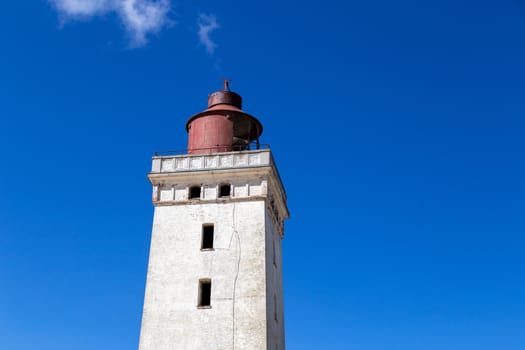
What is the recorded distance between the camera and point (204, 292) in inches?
1195

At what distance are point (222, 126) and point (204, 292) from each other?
9.92 metres

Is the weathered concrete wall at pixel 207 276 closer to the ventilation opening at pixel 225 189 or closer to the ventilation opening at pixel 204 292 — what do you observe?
the ventilation opening at pixel 204 292

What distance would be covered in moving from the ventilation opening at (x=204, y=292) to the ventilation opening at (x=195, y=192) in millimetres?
4702

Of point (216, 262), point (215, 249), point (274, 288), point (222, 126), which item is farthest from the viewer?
point (222, 126)

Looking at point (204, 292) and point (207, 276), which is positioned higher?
point (207, 276)

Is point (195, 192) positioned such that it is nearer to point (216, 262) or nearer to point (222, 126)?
point (216, 262)

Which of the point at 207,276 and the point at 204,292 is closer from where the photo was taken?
the point at 207,276

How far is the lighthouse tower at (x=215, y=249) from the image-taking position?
28.9m

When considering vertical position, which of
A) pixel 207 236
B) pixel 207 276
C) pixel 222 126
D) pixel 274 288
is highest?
pixel 222 126

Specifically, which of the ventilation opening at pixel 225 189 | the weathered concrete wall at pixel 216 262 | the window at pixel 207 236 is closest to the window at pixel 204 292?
the weathered concrete wall at pixel 216 262

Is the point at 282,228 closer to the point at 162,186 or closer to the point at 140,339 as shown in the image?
the point at 162,186

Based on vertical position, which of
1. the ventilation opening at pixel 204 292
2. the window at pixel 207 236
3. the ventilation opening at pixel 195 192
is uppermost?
the ventilation opening at pixel 195 192

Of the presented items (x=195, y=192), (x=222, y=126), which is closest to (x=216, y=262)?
(x=195, y=192)

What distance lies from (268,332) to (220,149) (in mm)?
10753
